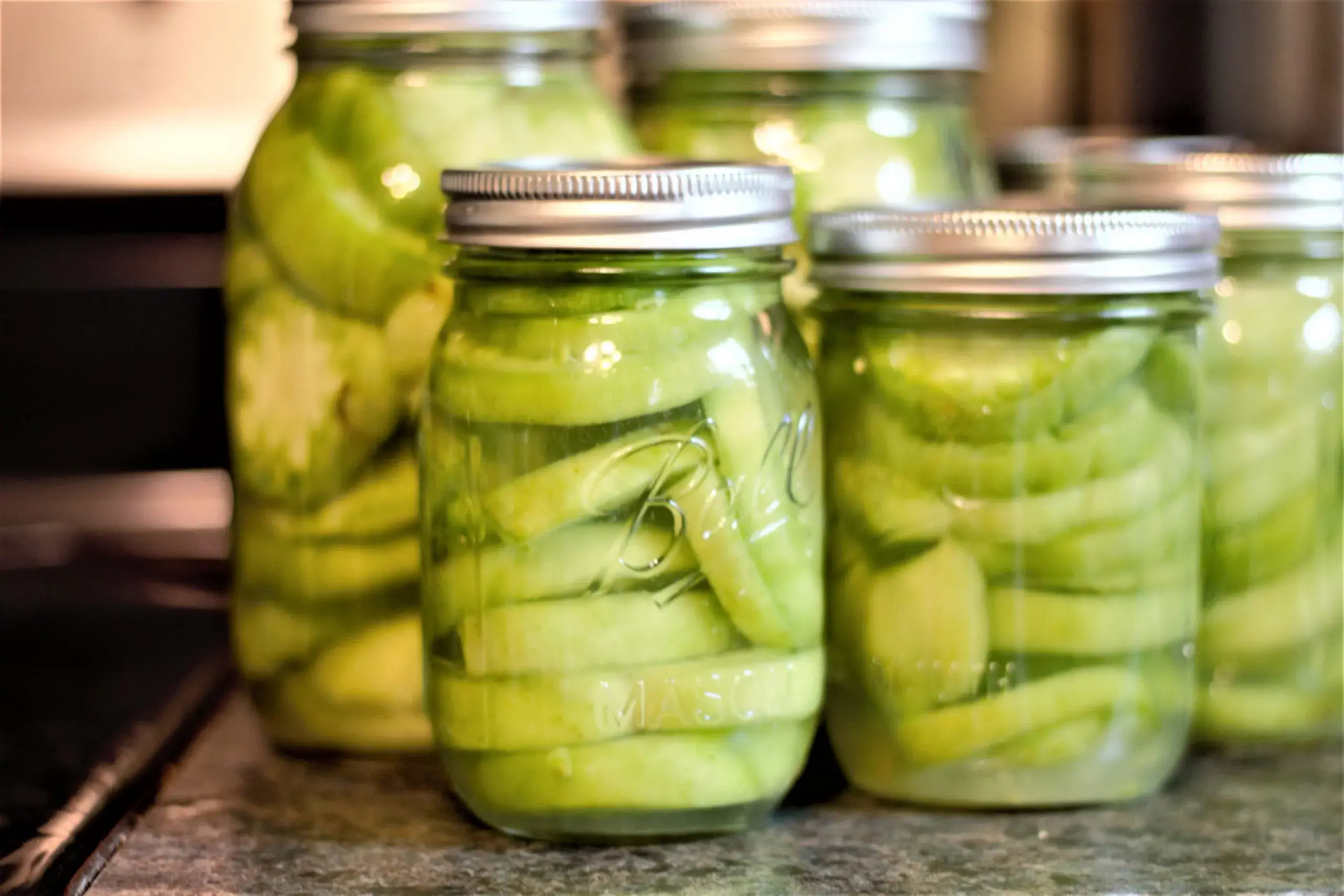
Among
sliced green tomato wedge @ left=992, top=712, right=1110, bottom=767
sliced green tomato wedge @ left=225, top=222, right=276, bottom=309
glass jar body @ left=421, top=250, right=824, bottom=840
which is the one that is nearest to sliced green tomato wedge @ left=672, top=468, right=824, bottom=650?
glass jar body @ left=421, top=250, right=824, bottom=840

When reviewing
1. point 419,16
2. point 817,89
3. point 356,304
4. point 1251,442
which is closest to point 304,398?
point 356,304

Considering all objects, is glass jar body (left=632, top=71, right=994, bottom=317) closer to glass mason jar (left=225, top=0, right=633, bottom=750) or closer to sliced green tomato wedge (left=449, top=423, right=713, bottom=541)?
glass mason jar (left=225, top=0, right=633, bottom=750)

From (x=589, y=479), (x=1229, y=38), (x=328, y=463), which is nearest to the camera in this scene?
(x=589, y=479)

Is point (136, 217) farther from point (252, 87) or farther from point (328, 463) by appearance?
point (328, 463)

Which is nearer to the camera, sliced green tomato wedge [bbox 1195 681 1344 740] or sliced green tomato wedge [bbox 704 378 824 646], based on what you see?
→ sliced green tomato wedge [bbox 704 378 824 646]

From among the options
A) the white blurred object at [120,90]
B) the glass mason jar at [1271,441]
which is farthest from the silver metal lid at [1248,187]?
the white blurred object at [120,90]

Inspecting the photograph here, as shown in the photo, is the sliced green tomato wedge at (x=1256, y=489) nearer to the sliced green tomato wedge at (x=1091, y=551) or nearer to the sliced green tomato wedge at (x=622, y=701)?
the sliced green tomato wedge at (x=1091, y=551)

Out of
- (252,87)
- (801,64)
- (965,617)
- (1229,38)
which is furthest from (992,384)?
(252,87)

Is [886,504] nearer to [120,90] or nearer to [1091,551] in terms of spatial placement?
[1091,551]
